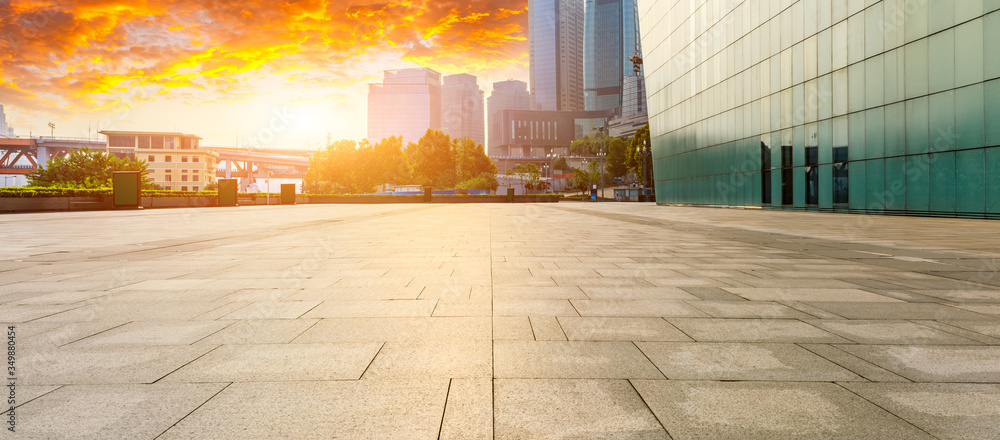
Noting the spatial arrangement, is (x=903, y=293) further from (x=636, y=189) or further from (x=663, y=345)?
(x=636, y=189)

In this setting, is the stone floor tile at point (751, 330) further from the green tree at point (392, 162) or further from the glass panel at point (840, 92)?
the green tree at point (392, 162)

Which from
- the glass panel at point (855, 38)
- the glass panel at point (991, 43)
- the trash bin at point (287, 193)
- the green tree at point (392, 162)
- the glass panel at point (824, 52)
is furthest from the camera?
the green tree at point (392, 162)

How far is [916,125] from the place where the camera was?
67.5 ft

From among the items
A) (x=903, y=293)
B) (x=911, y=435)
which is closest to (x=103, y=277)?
(x=911, y=435)

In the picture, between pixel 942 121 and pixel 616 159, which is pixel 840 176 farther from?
pixel 616 159

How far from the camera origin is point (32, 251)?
9.40m

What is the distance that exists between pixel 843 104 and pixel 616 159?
89.8m

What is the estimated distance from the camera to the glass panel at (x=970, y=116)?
715 inches

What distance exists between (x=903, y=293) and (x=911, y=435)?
420 centimetres

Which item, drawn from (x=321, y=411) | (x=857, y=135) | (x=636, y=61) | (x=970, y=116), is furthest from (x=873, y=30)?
(x=636, y=61)

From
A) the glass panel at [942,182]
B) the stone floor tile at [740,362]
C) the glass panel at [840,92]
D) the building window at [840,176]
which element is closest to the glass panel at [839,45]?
the glass panel at [840,92]

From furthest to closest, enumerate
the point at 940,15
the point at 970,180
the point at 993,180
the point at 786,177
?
the point at 786,177 < the point at 940,15 < the point at 970,180 < the point at 993,180

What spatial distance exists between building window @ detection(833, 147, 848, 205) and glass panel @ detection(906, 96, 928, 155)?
131 inches

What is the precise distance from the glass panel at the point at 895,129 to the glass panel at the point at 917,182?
623mm
